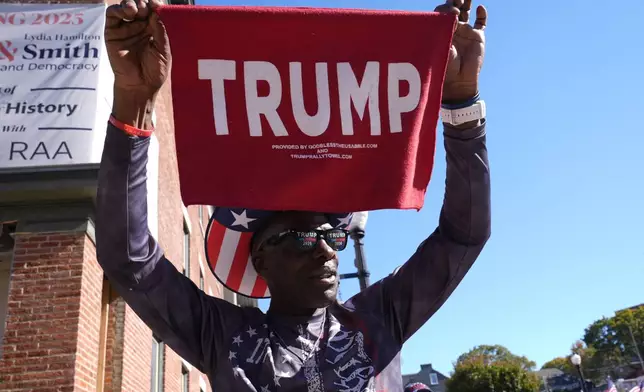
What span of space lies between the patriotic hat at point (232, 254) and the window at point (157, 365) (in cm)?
765

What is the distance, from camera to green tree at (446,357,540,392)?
129 feet

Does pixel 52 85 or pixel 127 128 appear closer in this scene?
pixel 127 128

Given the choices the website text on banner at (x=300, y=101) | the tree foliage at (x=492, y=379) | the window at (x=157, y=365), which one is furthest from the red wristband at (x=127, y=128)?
the tree foliage at (x=492, y=379)

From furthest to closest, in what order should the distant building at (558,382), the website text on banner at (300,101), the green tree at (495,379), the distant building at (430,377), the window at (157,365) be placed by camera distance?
the distant building at (430,377) < the distant building at (558,382) < the green tree at (495,379) < the window at (157,365) < the website text on banner at (300,101)

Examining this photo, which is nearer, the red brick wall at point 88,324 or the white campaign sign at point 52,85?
the red brick wall at point 88,324

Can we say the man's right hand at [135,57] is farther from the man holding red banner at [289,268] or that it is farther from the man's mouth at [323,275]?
the man's mouth at [323,275]

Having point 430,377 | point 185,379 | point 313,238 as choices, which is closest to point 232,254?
point 313,238

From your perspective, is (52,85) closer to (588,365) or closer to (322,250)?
(322,250)

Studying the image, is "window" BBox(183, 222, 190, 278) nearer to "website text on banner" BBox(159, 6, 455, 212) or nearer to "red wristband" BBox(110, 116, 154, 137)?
"website text on banner" BBox(159, 6, 455, 212)

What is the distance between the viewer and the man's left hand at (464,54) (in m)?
2.04

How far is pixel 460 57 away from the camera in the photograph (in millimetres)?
2062

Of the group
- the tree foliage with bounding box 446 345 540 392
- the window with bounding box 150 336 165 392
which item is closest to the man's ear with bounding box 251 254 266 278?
the window with bounding box 150 336 165 392

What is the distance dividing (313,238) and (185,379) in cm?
1191

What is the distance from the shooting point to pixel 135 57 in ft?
5.94
